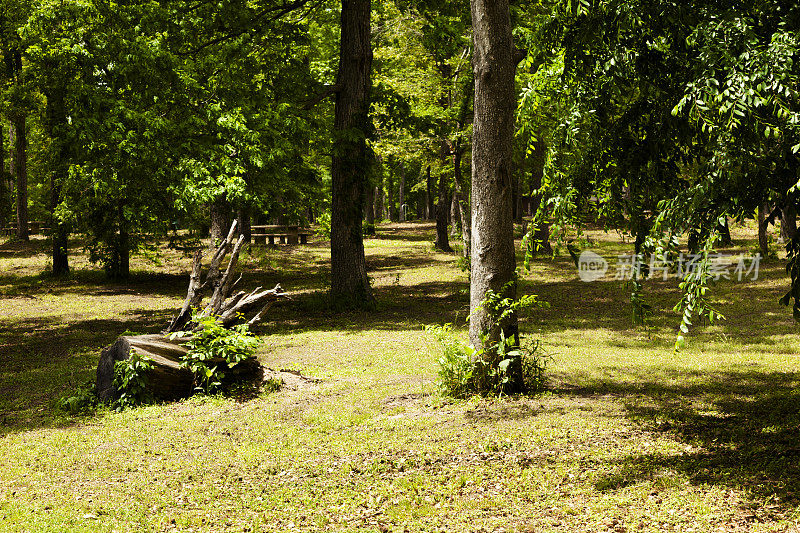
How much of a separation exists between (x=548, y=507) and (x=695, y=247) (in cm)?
222

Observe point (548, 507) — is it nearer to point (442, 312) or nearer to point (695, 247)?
point (695, 247)

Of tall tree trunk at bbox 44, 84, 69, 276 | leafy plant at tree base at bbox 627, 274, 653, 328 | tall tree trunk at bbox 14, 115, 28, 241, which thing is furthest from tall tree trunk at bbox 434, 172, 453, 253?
leafy plant at tree base at bbox 627, 274, 653, 328

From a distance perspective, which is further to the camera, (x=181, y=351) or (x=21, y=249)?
(x=21, y=249)

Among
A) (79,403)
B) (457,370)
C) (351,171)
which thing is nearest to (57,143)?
(351,171)

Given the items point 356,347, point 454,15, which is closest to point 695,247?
point 356,347

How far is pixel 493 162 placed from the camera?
7.71 metres

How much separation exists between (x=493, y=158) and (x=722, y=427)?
3666mm

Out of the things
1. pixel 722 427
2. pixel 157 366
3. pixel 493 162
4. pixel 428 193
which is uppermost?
pixel 428 193

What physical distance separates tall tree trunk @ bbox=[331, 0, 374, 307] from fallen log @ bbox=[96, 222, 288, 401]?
6.60 metres

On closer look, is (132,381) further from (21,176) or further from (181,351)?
(21,176)

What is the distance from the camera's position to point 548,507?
4.98 metres

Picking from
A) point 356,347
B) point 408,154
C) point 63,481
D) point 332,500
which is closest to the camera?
point 332,500

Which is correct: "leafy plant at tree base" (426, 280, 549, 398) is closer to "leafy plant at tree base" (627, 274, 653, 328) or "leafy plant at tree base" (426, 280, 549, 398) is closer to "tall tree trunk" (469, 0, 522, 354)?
"tall tree trunk" (469, 0, 522, 354)

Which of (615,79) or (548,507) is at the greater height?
(615,79)
